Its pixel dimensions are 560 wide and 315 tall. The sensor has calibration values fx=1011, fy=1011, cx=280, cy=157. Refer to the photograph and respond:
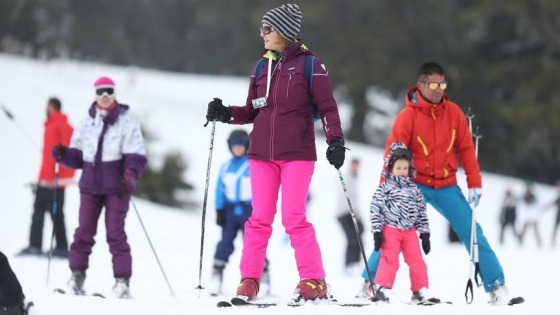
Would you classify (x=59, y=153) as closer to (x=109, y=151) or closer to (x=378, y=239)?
(x=109, y=151)

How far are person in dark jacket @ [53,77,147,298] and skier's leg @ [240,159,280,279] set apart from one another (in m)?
1.74

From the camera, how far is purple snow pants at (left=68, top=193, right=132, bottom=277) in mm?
8445

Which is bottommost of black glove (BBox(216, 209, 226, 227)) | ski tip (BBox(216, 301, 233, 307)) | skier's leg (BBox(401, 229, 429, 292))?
ski tip (BBox(216, 301, 233, 307))

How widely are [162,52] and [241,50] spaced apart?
815 inches

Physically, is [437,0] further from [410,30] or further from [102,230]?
[102,230]

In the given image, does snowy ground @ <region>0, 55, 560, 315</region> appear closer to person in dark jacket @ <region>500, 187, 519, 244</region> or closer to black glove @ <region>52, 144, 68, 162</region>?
person in dark jacket @ <region>500, 187, 519, 244</region>

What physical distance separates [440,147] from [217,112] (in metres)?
1.94

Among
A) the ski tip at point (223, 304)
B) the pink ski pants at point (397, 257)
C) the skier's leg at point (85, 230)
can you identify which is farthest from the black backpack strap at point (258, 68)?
the skier's leg at point (85, 230)

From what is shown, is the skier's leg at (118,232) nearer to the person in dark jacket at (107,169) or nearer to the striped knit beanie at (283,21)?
the person in dark jacket at (107,169)

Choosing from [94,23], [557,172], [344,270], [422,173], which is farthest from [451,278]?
[94,23]

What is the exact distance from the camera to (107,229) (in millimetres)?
8531

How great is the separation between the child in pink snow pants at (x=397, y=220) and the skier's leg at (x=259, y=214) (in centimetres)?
117

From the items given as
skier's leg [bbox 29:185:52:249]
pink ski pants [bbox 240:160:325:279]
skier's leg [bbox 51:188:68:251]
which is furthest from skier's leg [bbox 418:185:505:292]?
skier's leg [bbox 29:185:52:249]

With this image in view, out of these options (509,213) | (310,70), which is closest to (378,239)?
(310,70)
